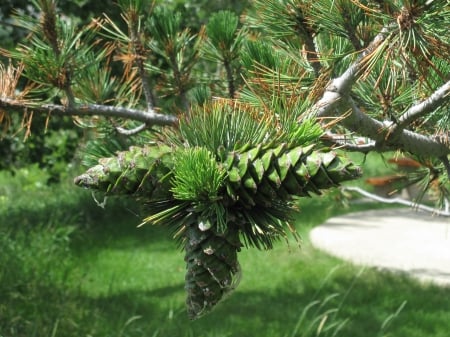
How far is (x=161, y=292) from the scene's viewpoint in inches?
225

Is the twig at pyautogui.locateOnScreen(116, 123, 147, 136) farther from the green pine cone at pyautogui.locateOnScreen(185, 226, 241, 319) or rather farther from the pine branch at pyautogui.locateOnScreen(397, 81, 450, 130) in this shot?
the green pine cone at pyautogui.locateOnScreen(185, 226, 241, 319)

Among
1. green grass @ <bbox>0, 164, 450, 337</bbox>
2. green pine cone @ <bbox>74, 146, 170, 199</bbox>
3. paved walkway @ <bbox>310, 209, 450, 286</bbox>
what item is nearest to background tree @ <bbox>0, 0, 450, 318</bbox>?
green pine cone @ <bbox>74, 146, 170, 199</bbox>

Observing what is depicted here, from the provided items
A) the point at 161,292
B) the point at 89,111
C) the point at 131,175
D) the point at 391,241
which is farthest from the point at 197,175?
the point at 391,241

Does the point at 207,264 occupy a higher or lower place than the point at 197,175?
lower

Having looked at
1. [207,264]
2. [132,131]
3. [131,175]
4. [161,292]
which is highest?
[131,175]

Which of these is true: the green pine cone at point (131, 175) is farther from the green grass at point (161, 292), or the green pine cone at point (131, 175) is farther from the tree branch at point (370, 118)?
the green grass at point (161, 292)

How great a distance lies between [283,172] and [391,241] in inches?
274

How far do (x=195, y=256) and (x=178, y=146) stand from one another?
175 mm

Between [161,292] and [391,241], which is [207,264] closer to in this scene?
[161,292]

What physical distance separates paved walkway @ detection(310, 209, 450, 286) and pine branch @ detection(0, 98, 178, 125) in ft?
15.0

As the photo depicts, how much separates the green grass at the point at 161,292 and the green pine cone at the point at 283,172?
2.45 metres

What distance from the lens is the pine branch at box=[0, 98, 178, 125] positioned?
1718 millimetres

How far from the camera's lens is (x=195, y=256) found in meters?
1.03

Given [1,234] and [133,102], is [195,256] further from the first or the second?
[1,234]
